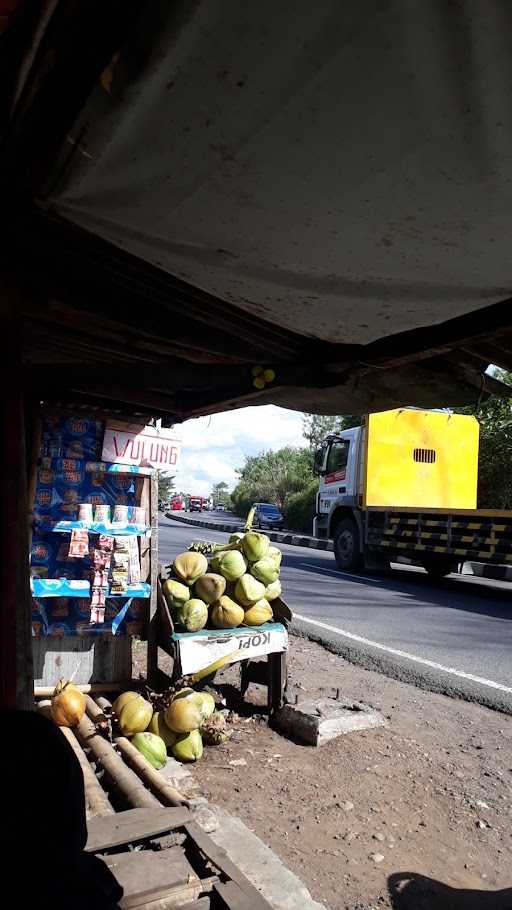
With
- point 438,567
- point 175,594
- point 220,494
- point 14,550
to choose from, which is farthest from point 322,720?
point 220,494

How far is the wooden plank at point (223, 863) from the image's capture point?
2.26 m

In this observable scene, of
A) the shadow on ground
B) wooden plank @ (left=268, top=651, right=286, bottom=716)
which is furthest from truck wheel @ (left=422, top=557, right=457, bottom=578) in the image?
the shadow on ground

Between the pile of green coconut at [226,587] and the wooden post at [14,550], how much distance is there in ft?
7.48

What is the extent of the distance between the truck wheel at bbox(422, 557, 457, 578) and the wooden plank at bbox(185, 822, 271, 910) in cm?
984

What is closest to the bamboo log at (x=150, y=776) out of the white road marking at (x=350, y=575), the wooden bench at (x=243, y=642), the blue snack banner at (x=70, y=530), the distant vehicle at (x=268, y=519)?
the wooden bench at (x=243, y=642)

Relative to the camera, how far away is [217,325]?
2.63 meters

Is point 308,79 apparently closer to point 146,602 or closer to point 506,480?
point 146,602

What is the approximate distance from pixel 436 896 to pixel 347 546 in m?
10.9

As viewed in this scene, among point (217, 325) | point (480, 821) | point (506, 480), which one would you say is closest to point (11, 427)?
point (217, 325)

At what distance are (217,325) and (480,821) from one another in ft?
9.03

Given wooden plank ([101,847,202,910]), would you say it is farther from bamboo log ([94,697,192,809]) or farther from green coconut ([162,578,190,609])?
green coconut ([162,578,190,609])

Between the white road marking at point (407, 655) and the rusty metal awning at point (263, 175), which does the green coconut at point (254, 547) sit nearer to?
the rusty metal awning at point (263, 175)

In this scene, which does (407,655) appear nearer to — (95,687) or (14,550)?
(95,687)

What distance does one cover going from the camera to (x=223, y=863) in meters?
2.46
